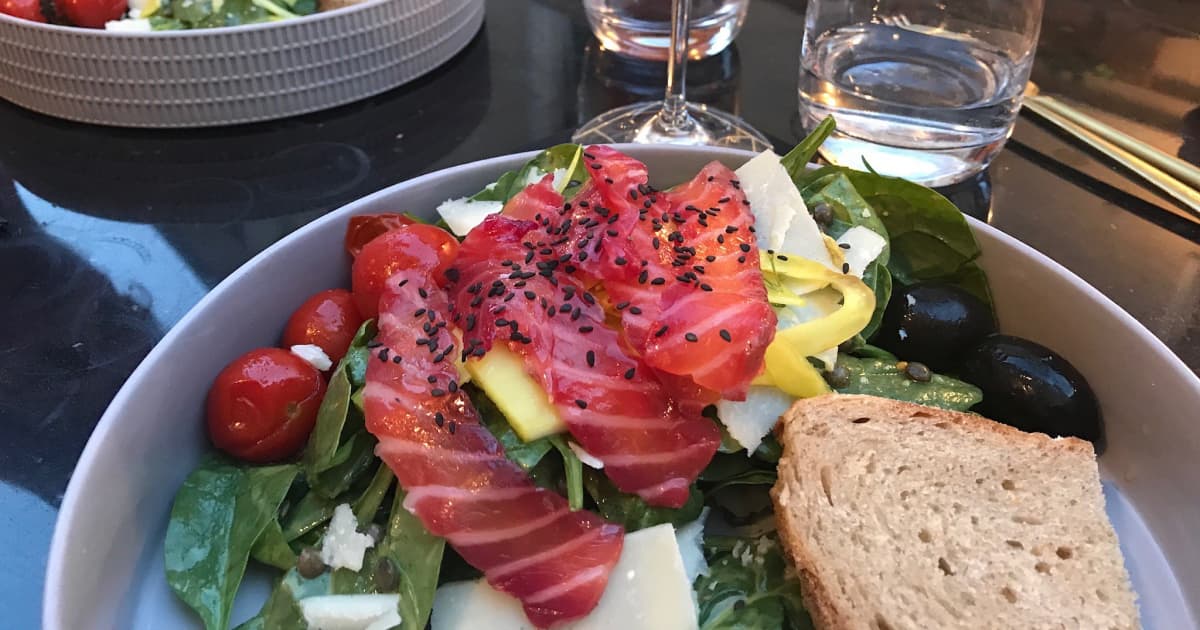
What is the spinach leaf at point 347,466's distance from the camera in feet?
3.34

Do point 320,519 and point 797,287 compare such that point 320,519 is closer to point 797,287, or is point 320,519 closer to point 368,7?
point 797,287

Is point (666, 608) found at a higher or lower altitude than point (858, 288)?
lower

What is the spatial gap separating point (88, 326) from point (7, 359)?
0.13 meters

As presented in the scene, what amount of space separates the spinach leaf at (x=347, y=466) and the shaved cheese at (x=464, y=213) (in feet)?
1.14

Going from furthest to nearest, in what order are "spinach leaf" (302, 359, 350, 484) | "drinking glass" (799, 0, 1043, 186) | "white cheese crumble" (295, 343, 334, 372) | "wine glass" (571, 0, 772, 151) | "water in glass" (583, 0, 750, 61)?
"water in glass" (583, 0, 750, 61), "wine glass" (571, 0, 772, 151), "drinking glass" (799, 0, 1043, 186), "white cheese crumble" (295, 343, 334, 372), "spinach leaf" (302, 359, 350, 484)

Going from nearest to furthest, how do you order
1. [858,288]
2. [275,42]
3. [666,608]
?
[666,608] → [858,288] → [275,42]

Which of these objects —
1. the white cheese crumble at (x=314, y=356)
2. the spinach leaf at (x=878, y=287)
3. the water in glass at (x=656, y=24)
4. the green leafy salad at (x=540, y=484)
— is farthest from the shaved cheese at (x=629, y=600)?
the water in glass at (x=656, y=24)

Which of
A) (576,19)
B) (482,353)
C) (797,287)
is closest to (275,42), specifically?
(576,19)

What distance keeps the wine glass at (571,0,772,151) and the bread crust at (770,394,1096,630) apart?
89cm

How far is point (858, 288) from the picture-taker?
1.13 meters

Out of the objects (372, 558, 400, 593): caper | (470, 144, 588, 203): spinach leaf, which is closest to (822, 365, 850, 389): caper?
(470, 144, 588, 203): spinach leaf

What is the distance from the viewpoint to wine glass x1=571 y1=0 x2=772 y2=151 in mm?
1821

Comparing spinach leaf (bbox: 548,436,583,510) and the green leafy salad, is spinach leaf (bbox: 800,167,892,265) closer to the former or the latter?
the green leafy salad

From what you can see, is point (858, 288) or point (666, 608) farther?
point (858, 288)
